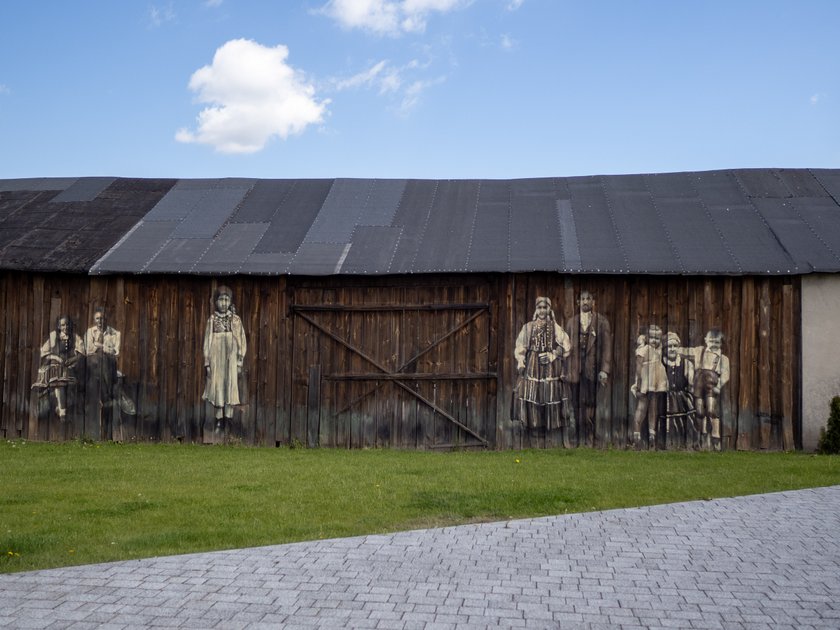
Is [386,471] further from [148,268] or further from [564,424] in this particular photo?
[148,268]

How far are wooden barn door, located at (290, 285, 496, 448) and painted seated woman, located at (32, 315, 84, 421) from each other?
4219 mm

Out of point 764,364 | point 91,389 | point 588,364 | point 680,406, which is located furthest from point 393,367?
point 764,364

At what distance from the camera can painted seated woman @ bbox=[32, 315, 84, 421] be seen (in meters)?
16.1

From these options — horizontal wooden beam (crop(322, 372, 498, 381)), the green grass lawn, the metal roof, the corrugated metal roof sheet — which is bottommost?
the green grass lawn

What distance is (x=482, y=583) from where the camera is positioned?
253 inches

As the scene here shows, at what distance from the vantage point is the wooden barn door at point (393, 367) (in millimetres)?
15352

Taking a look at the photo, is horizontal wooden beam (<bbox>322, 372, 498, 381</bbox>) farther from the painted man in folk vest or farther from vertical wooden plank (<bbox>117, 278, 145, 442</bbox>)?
vertical wooden plank (<bbox>117, 278, 145, 442</bbox>)

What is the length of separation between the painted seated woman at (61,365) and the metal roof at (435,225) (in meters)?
1.27

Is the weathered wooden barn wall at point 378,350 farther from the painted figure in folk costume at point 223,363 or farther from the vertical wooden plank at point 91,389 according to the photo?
the painted figure in folk costume at point 223,363

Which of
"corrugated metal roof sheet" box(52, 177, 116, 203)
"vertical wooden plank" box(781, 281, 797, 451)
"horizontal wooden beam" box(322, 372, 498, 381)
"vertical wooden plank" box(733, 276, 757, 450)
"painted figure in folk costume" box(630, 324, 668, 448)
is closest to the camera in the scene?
"vertical wooden plank" box(781, 281, 797, 451)

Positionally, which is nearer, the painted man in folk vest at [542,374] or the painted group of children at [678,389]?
the painted group of children at [678,389]

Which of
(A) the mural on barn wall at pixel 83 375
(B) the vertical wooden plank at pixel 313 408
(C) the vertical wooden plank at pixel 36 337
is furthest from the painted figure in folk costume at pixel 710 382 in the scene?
(C) the vertical wooden plank at pixel 36 337

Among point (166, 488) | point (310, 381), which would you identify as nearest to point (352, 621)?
point (166, 488)

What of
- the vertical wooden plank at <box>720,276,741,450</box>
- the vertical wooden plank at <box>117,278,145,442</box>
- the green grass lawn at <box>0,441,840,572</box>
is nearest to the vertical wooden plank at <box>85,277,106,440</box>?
the vertical wooden plank at <box>117,278,145,442</box>
